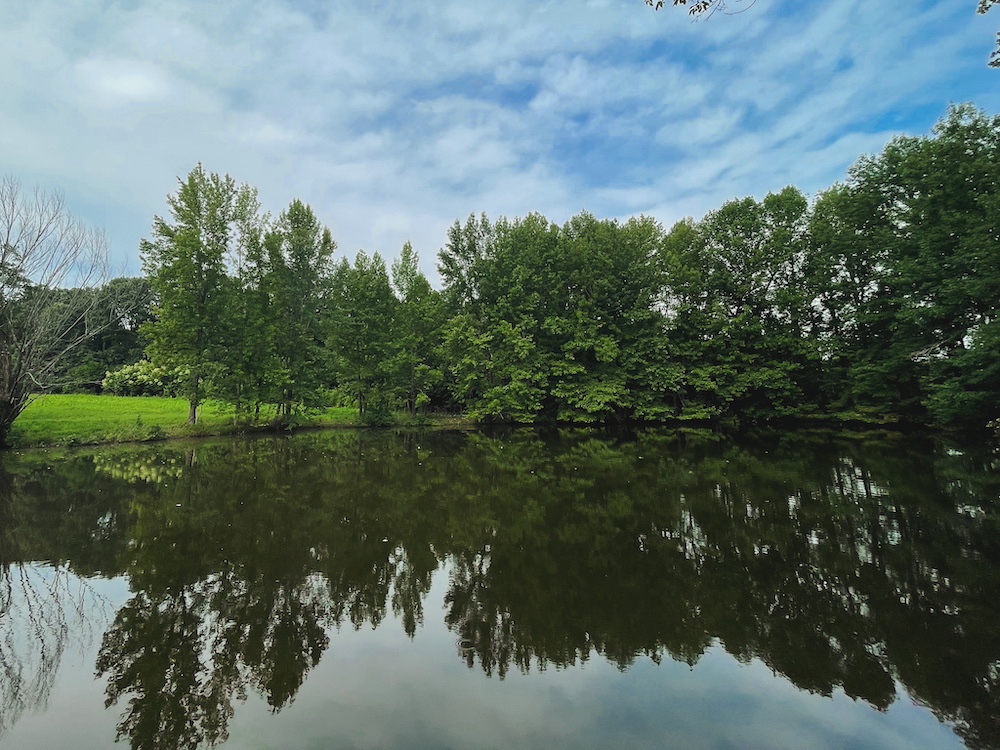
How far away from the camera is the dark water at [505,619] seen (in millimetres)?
3193

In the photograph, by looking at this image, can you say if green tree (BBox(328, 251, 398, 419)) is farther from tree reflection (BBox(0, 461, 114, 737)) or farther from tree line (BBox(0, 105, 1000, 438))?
tree reflection (BBox(0, 461, 114, 737))

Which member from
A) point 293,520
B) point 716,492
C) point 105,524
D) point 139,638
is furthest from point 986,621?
point 105,524

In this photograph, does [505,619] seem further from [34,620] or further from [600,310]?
[600,310]

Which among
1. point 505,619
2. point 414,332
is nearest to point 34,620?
point 505,619

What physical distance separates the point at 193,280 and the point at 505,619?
23.1m

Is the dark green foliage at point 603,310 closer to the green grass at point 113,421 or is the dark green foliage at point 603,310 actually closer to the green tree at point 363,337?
the green tree at point 363,337

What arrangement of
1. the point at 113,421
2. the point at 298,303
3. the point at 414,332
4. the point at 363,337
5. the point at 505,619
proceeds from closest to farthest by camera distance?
1. the point at 505,619
2. the point at 113,421
3. the point at 298,303
4. the point at 363,337
5. the point at 414,332

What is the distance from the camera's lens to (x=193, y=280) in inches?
869

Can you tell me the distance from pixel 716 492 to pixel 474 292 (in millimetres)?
23853

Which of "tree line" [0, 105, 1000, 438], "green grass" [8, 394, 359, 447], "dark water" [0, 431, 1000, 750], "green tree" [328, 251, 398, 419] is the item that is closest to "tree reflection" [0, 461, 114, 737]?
"dark water" [0, 431, 1000, 750]

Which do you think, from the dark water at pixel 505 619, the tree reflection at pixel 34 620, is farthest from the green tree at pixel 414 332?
the tree reflection at pixel 34 620

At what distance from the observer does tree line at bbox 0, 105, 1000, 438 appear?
71.3ft

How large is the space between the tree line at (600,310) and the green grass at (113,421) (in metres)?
0.93

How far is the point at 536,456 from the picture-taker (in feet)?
52.0
